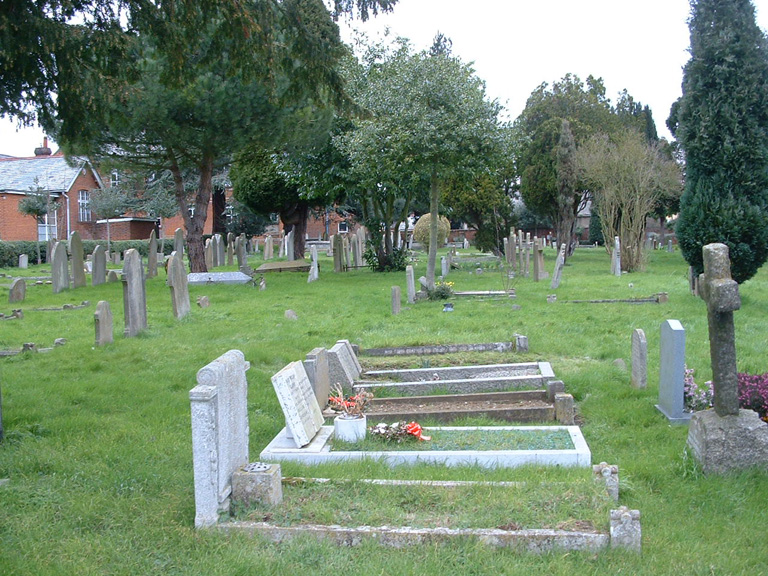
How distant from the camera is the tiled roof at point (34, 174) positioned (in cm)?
4247

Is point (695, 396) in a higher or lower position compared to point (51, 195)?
lower

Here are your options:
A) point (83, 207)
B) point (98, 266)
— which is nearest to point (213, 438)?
point (98, 266)

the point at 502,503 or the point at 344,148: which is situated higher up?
the point at 344,148

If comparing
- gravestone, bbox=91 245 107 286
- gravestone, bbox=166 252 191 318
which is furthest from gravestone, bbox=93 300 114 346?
gravestone, bbox=91 245 107 286

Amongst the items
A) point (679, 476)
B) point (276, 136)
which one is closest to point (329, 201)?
point (276, 136)

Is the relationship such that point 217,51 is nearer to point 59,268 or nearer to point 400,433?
point 400,433

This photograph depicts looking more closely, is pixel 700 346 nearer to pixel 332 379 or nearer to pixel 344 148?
pixel 332 379

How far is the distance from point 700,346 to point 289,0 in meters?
7.36

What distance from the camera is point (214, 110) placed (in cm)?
1898

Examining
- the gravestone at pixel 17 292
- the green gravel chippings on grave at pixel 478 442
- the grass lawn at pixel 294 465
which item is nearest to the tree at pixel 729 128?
the grass lawn at pixel 294 465

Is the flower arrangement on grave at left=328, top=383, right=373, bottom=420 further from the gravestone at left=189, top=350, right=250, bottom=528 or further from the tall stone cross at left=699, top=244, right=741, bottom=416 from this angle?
the tall stone cross at left=699, top=244, right=741, bottom=416

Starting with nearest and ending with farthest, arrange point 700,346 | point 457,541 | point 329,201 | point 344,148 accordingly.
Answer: point 457,541 < point 700,346 < point 344,148 < point 329,201

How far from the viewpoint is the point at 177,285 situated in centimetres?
1387

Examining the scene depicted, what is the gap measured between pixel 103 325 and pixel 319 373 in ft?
17.5
